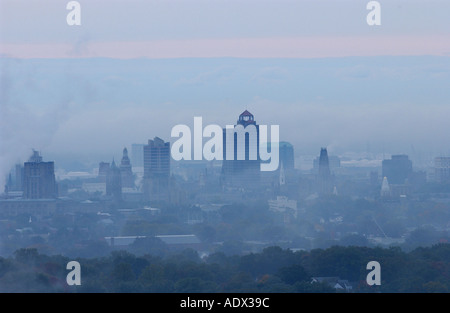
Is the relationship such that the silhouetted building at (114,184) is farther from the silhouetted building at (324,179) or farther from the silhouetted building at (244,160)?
the silhouetted building at (324,179)

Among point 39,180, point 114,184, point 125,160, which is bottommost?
point 114,184

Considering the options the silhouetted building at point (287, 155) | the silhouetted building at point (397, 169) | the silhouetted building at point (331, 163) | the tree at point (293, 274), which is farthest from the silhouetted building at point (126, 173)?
the tree at point (293, 274)

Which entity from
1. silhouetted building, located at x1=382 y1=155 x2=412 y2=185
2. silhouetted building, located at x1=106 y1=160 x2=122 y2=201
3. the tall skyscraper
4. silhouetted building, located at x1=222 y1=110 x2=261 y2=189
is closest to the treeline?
silhouetted building, located at x1=222 y1=110 x2=261 y2=189

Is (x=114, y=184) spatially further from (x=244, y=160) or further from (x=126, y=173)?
(x=244, y=160)

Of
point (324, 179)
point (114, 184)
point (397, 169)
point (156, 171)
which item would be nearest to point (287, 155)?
point (324, 179)

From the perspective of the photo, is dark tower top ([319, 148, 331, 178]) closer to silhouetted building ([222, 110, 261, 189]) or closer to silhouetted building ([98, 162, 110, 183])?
silhouetted building ([222, 110, 261, 189])
